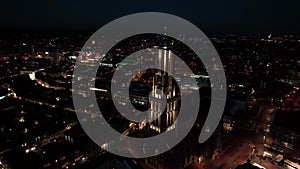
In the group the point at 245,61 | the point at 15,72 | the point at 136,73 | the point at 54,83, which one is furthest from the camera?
the point at 245,61

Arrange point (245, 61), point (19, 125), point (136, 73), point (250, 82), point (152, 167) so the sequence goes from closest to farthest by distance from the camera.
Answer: point (152, 167) < point (19, 125) < point (250, 82) < point (136, 73) < point (245, 61)

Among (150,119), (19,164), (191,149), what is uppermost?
(150,119)

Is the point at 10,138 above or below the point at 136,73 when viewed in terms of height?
below

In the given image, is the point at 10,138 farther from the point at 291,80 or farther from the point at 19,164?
the point at 291,80

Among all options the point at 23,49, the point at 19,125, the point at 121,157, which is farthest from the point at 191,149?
the point at 23,49

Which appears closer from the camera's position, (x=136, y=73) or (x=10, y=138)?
(x=10, y=138)

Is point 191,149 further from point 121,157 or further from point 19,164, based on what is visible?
point 19,164

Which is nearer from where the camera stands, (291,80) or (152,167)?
(152,167)

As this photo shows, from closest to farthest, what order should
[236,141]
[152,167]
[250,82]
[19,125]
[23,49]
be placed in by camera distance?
[152,167] < [236,141] < [19,125] < [250,82] < [23,49]

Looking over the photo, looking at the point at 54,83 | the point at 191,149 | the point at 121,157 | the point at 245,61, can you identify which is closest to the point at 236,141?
the point at 191,149
